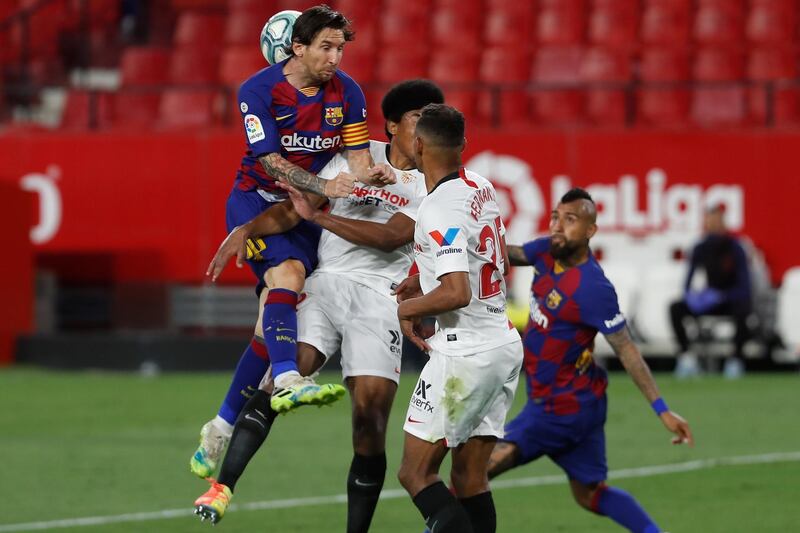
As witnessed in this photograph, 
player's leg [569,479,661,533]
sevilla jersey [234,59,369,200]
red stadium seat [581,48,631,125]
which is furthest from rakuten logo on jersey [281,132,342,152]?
red stadium seat [581,48,631,125]

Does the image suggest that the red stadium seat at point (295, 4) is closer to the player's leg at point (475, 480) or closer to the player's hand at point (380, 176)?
the player's hand at point (380, 176)

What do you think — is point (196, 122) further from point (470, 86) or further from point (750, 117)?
point (750, 117)

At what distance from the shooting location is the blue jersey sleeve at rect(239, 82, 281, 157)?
740cm

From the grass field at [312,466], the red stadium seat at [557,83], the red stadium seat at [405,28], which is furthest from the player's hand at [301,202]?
the red stadium seat at [405,28]

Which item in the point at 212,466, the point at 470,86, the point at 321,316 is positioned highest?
the point at 470,86

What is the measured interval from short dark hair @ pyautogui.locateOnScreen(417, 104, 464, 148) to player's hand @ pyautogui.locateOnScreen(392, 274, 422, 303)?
640 mm

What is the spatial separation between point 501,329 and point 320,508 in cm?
344

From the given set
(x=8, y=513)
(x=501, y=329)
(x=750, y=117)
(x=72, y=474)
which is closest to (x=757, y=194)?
(x=750, y=117)

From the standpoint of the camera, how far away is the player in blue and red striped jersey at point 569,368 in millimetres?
8172

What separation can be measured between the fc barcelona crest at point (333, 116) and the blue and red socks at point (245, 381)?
1115 millimetres

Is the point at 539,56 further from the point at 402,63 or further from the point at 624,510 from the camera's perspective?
the point at 624,510

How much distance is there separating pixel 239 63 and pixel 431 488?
14348 mm

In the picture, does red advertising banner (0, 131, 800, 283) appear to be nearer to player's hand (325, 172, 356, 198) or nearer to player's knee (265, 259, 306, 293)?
player's knee (265, 259, 306, 293)

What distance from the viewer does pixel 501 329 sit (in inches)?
271
